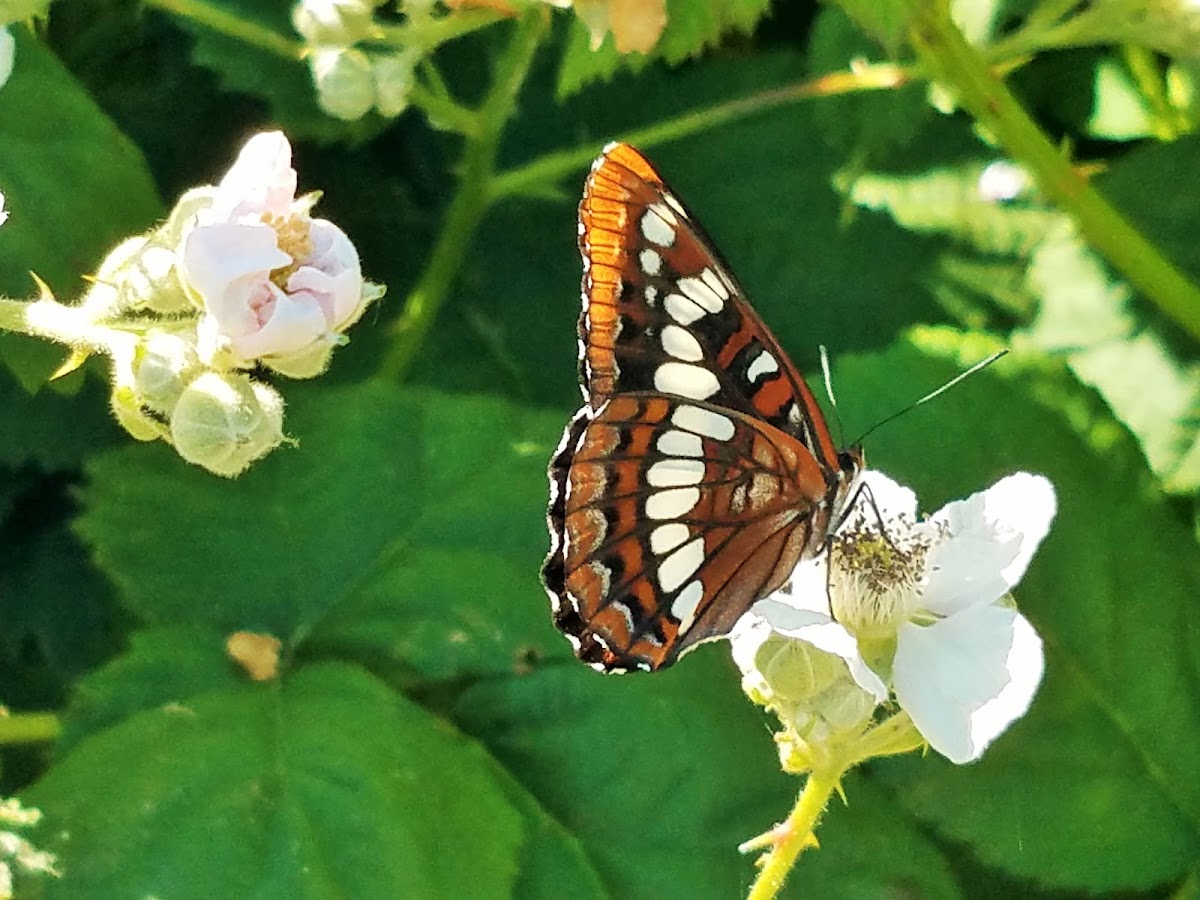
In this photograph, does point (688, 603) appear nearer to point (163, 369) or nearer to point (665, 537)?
point (665, 537)

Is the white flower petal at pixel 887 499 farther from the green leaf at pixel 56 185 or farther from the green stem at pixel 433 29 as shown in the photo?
the green leaf at pixel 56 185

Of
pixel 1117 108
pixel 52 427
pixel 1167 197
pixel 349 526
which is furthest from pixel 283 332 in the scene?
pixel 1117 108

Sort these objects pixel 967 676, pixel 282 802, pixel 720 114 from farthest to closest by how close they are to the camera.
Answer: pixel 720 114 → pixel 282 802 → pixel 967 676

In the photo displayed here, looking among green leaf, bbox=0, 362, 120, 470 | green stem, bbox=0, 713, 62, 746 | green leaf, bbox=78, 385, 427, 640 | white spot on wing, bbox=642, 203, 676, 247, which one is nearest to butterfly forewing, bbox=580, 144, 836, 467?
white spot on wing, bbox=642, 203, 676, 247

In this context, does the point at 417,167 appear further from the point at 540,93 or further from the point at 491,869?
the point at 491,869

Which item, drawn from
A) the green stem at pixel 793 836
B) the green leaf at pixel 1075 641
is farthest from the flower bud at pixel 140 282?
the green leaf at pixel 1075 641

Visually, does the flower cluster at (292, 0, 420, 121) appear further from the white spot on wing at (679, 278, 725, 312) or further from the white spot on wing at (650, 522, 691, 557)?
the white spot on wing at (650, 522, 691, 557)
